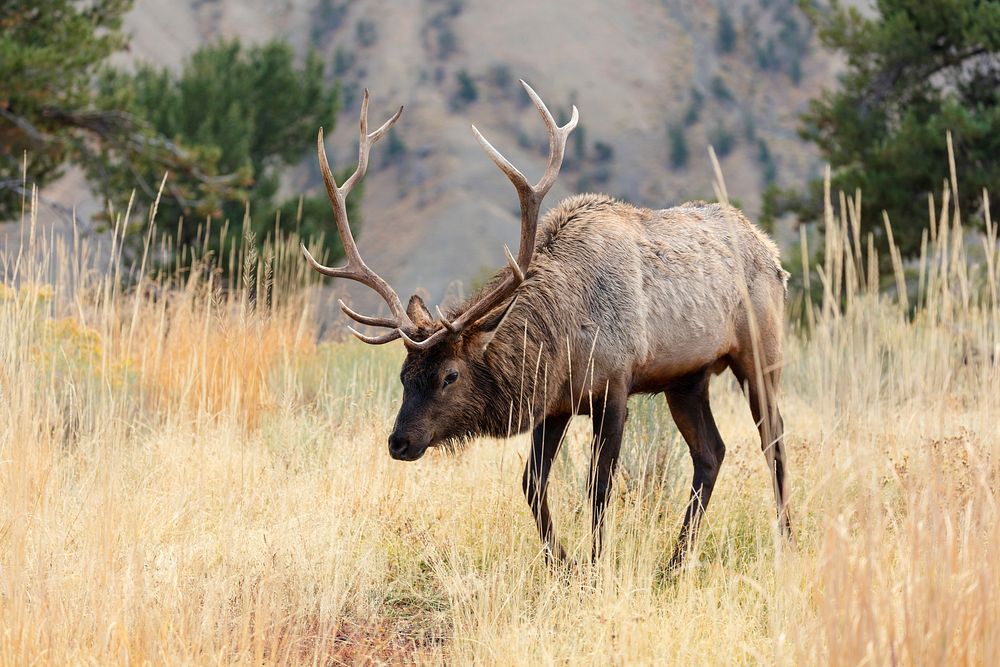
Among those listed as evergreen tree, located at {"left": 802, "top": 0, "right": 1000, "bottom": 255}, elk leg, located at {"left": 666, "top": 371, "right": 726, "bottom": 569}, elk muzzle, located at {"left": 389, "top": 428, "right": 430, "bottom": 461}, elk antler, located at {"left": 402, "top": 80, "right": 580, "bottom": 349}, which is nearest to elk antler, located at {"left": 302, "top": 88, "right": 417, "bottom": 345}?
elk antler, located at {"left": 402, "top": 80, "right": 580, "bottom": 349}

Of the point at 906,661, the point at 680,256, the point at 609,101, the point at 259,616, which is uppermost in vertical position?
the point at 609,101

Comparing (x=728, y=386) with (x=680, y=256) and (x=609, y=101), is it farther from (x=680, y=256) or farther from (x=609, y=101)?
(x=609, y=101)

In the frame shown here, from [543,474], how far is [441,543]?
0.52m

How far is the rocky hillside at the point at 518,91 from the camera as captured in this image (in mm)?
71125

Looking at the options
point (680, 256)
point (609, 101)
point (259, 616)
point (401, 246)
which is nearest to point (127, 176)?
point (680, 256)

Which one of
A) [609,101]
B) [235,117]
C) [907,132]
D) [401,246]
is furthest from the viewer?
[609,101]

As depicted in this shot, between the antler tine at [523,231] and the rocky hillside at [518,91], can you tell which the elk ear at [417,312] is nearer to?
the antler tine at [523,231]

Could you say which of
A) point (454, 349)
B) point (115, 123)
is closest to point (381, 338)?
point (454, 349)

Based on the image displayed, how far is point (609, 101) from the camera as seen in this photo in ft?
265

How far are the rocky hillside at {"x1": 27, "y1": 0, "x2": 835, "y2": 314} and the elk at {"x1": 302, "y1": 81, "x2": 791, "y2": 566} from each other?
58.7 meters

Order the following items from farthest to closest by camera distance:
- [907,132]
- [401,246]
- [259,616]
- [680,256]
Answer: [401,246]
[907,132]
[680,256]
[259,616]

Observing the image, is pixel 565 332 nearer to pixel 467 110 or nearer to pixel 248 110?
pixel 248 110

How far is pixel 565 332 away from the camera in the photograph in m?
4.81

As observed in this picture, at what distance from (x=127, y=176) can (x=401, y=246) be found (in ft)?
176
